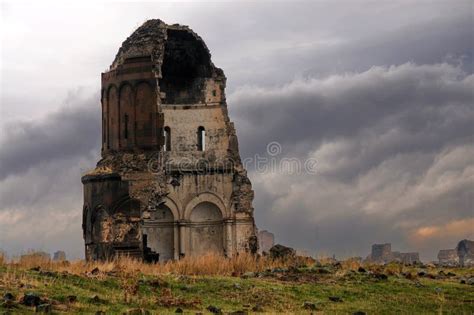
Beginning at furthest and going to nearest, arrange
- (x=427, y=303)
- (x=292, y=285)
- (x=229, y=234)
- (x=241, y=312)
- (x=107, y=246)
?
(x=229, y=234)
(x=107, y=246)
(x=292, y=285)
(x=427, y=303)
(x=241, y=312)

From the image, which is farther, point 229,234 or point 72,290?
point 229,234

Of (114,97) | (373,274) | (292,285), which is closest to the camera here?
(292,285)

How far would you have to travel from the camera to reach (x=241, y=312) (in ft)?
50.3

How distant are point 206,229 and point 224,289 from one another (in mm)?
15827

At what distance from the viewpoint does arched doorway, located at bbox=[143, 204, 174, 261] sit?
33969 millimetres

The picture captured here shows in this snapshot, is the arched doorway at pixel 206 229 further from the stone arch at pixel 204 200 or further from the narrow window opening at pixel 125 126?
the narrow window opening at pixel 125 126

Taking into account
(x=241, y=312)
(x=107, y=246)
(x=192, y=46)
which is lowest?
(x=241, y=312)

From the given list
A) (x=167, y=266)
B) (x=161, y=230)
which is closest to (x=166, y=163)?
(x=161, y=230)

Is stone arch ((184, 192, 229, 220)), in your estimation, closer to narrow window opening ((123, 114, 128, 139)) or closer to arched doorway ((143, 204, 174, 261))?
arched doorway ((143, 204, 174, 261))

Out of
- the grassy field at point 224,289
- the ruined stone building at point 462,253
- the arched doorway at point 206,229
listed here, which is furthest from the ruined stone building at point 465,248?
the grassy field at point 224,289

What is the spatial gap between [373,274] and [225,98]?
48.5 feet

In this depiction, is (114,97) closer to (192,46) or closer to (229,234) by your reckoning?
(192,46)

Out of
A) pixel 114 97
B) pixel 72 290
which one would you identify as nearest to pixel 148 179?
pixel 114 97

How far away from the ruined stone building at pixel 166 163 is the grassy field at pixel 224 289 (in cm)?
585
